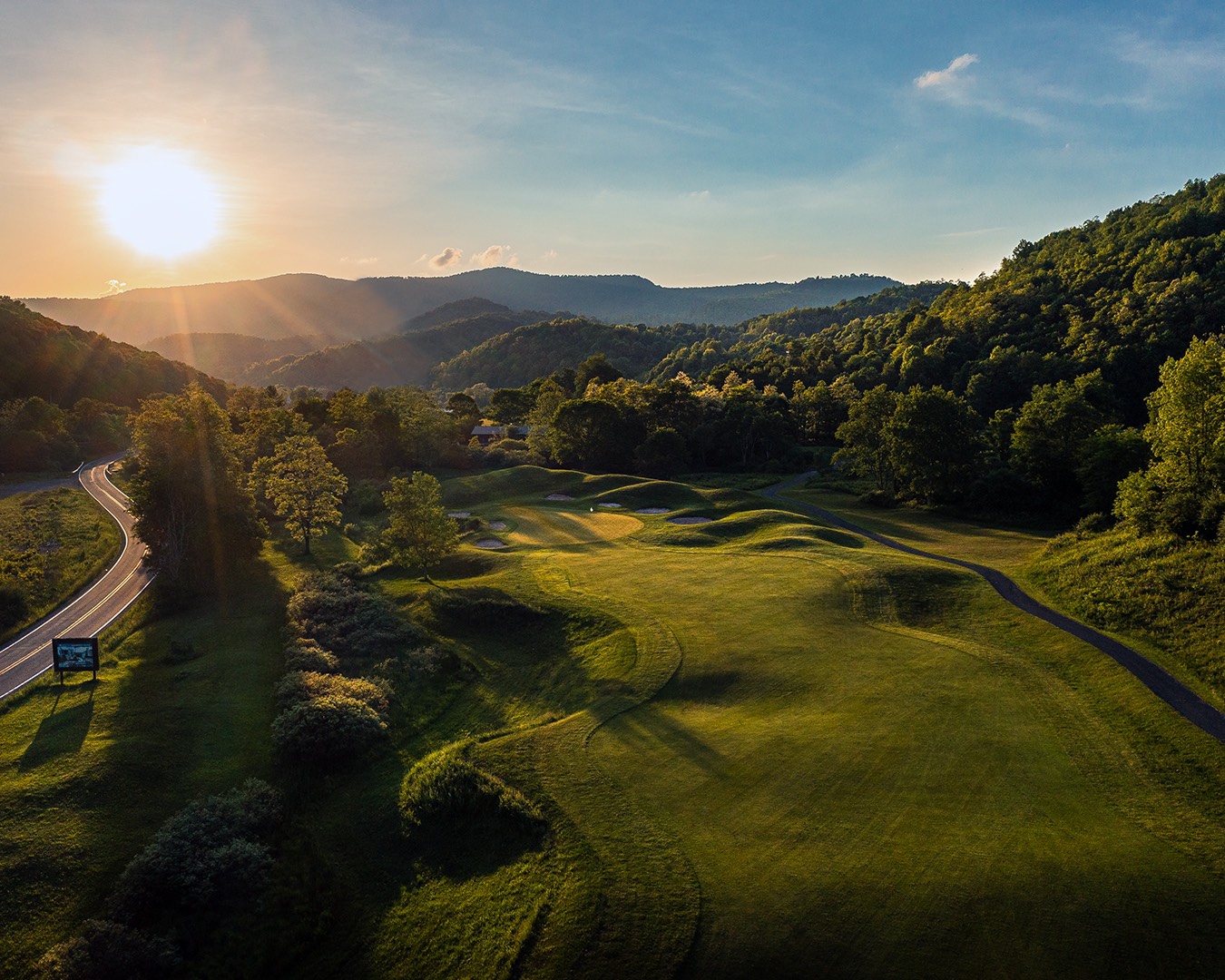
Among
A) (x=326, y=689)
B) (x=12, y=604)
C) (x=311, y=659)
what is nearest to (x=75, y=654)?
(x=311, y=659)

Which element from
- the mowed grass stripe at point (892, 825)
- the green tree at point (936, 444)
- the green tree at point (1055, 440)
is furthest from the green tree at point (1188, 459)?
the green tree at point (936, 444)

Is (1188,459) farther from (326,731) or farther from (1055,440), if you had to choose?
(326,731)

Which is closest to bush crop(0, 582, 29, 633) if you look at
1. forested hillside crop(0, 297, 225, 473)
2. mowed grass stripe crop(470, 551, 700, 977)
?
mowed grass stripe crop(470, 551, 700, 977)

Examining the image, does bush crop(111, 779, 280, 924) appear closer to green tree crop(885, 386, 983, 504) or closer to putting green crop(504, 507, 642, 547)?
putting green crop(504, 507, 642, 547)

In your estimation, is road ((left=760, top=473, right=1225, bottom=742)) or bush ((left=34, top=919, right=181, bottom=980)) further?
road ((left=760, top=473, right=1225, bottom=742))

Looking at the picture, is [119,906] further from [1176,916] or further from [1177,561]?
[1177,561]

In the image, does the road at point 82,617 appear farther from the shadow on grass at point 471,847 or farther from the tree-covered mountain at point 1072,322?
the tree-covered mountain at point 1072,322
